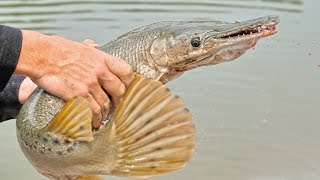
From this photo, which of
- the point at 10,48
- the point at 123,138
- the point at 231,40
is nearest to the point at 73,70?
the point at 10,48

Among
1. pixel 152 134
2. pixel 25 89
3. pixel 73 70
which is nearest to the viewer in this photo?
pixel 152 134

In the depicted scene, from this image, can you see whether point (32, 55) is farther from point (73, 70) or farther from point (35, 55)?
point (73, 70)

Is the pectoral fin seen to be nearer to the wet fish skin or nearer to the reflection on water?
the wet fish skin

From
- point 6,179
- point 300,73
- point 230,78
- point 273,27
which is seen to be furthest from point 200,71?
point 273,27

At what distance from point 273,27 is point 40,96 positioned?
88 cm

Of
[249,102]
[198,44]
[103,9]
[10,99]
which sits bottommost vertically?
[103,9]

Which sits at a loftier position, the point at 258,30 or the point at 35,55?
the point at 258,30

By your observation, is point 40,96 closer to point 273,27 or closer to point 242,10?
point 273,27

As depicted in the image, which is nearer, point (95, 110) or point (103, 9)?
point (95, 110)

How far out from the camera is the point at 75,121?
2062 mm

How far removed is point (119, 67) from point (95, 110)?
0.17 meters

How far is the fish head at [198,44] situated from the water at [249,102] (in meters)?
2.12

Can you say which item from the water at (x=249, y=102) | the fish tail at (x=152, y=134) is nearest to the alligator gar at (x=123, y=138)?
the fish tail at (x=152, y=134)

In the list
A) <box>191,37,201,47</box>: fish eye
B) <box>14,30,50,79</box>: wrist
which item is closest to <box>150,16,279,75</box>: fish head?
<box>191,37,201,47</box>: fish eye
